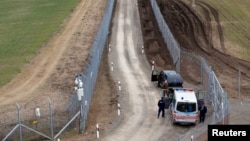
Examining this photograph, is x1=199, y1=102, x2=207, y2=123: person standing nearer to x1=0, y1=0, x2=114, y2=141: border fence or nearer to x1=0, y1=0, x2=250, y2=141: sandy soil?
x1=0, y1=0, x2=250, y2=141: sandy soil

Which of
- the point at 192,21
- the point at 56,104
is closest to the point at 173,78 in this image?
the point at 56,104

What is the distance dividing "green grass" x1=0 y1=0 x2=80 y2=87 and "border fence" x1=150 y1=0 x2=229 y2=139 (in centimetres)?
1463

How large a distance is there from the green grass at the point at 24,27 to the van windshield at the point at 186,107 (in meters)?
18.2

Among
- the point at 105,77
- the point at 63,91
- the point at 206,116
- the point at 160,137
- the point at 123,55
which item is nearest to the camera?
the point at 160,137

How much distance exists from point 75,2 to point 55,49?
3162 cm

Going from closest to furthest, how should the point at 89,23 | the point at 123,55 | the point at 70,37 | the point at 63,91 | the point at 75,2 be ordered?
the point at 63,91 → the point at 123,55 → the point at 70,37 → the point at 89,23 → the point at 75,2

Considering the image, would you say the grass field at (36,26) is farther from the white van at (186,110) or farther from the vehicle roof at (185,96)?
the white van at (186,110)

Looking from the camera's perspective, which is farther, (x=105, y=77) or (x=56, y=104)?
(x=105, y=77)

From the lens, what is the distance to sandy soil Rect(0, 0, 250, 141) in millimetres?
39750

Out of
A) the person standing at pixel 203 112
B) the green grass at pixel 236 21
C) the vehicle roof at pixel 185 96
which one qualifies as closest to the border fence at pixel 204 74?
the person standing at pixel 203 112

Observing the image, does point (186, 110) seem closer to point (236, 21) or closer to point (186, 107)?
point (186, 107)

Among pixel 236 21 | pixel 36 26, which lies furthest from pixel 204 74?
pixel 36 26

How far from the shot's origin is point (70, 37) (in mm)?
63094

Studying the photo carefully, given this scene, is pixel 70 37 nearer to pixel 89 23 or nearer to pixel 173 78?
pixel 89 23
